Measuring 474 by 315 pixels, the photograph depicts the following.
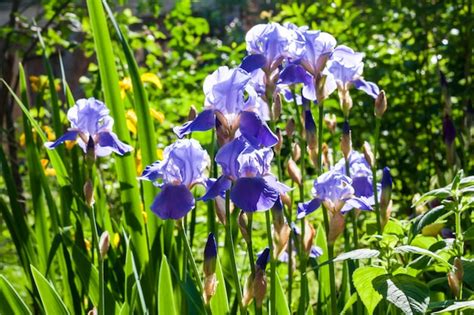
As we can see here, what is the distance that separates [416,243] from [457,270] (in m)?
0.18

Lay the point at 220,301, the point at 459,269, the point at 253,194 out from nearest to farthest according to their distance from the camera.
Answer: the point at 253,194 < the point at 459,269 < the point at 220,301

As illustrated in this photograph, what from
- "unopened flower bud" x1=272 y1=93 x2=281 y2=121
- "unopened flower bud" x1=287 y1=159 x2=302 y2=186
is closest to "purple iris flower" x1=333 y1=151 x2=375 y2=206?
"unopened flower bud" x1=287 y1=159 x2=302 y2=186

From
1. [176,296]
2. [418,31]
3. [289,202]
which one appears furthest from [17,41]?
[289,202]

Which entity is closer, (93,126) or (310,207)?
(310,207)

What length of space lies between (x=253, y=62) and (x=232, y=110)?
0.16 meters

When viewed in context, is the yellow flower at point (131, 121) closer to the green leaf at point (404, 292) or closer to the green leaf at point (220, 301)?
the green leaf at point (220, 301)

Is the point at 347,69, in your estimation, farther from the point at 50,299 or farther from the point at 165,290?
the point at 50,299

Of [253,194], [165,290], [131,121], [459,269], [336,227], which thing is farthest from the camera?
[131,121]

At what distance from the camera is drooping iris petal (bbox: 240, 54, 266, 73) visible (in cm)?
146

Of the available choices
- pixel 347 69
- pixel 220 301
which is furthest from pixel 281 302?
pixel 347 69

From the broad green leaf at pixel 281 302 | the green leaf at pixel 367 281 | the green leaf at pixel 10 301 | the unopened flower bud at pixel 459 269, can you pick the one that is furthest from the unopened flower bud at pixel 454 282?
the green leaf at pixel 10 301

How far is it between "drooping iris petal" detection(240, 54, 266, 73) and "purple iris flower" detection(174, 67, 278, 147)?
0.09 m

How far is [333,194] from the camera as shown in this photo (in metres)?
1.50

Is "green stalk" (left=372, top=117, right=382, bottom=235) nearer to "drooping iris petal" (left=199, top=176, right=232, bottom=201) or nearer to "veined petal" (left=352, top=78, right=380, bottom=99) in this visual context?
"veined petal" (left=352, top=78, right=380, bottom=99)
